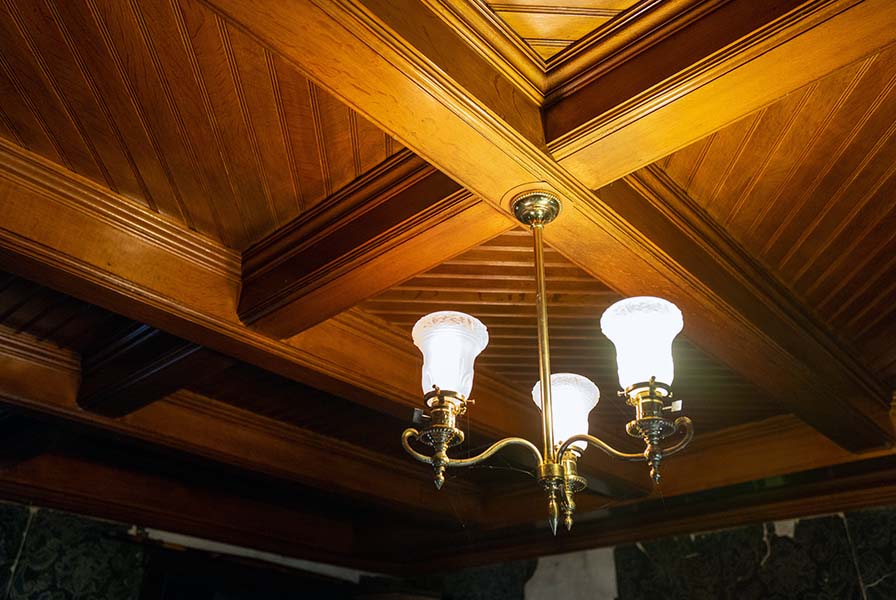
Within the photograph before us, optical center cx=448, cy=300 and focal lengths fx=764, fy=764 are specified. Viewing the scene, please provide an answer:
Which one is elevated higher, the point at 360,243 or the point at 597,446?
the point at 360,243

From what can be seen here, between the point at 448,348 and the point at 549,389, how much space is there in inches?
9.9

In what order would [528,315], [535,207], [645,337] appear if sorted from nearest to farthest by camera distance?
[645,337] → [535,207] → [528,315]

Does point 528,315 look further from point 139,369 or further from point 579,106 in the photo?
point 139,369

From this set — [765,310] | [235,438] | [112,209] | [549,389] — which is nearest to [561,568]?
[235,438]

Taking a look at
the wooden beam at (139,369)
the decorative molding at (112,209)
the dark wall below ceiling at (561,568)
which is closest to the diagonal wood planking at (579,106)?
the decorative molding at (112,209)

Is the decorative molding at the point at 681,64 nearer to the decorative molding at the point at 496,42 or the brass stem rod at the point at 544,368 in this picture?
the decorative molding at the point at 496,42

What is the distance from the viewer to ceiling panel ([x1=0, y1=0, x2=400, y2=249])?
174 centimetres

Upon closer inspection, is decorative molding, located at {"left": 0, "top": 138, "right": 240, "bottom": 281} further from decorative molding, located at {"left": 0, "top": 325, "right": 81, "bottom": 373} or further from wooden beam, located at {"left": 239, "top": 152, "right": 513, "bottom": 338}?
decorative molding, located at {"left": 0, "top": 325, "right": 81, "bottom": 373}

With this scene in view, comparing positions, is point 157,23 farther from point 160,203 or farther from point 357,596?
point 357,596

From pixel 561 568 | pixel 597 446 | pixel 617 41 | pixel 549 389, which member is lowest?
pixel 597 446

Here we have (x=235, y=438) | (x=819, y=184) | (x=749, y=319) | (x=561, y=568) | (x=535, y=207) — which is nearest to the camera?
(x=535, y=207)

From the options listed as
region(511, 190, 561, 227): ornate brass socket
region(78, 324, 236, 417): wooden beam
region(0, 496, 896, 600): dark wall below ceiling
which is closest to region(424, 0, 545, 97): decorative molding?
region(511, 190, 561, 227): ornate brass socket

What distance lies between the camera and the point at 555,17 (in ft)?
5.74

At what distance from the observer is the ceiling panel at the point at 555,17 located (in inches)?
67.6
